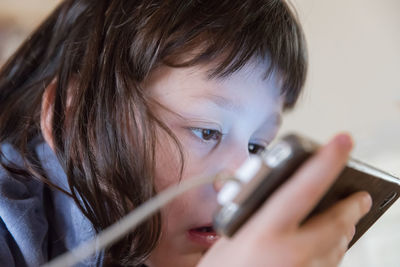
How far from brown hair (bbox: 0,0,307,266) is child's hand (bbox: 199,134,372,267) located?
265 mm

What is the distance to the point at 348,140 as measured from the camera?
31 cm

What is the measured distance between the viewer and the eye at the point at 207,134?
58cm

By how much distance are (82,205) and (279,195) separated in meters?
0.40

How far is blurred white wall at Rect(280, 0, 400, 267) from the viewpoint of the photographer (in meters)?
1.00

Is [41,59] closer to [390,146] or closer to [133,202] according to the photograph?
[133,202]

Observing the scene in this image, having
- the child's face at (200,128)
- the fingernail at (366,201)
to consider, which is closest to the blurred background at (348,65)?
the child's face at (200,128)

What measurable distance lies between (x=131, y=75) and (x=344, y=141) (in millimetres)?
364

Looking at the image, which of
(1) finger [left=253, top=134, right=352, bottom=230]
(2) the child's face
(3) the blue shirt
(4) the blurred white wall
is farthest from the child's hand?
(4) the blurred white wall

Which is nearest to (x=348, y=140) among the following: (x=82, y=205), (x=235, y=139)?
(x=235, y=139)

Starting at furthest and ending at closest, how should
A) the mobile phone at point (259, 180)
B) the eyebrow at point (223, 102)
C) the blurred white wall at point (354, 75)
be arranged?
the blurred white wall at point (354, 75) < the eyebrow at point (223, 102) < the mobile phone at point (259, 180)

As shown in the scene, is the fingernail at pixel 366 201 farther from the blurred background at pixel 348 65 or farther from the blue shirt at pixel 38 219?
the blurred background at pixel 348 65

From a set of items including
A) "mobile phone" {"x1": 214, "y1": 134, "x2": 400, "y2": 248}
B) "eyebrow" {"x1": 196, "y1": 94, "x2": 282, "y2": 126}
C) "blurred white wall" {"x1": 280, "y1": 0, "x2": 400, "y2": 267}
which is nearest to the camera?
"mobile phone" {"x1": 214, "y1": 134, "x2": 400, "y2": 248}

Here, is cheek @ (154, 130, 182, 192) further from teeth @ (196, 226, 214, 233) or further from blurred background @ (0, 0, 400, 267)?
blurred background @ (0, 0, 400, 267)

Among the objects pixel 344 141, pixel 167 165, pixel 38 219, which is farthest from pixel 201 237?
pixel 344 141
